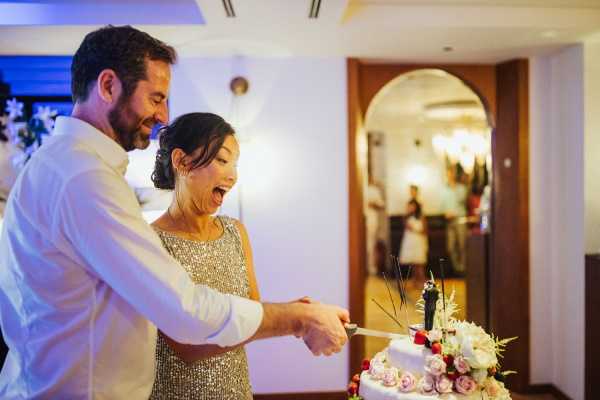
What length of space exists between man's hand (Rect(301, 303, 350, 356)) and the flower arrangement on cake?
0.55 m

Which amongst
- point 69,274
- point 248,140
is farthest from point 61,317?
point 248,140

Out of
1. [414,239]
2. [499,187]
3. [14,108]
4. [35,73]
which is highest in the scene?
[35,73]

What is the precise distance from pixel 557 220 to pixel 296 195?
2039mm

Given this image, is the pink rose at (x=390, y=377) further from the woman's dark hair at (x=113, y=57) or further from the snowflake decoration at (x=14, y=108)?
the snowflake decoration at (x=14, y=108)

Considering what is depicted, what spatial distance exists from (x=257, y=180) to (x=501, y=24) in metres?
1.99

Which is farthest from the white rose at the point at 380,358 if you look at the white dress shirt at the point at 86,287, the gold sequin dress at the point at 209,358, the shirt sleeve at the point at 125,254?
the shirt sleeve at the point at 125,254

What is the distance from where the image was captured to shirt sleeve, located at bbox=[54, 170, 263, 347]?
3.27 feet

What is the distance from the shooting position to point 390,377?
71.2 inches

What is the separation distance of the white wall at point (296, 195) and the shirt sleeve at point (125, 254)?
10.1ft

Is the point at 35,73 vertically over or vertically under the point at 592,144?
over

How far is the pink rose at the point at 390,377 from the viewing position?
180 centimetres

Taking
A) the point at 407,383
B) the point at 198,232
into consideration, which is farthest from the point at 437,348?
the point at 198,232

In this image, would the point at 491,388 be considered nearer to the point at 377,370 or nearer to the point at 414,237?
the point at 377,370

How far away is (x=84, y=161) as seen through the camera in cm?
103
